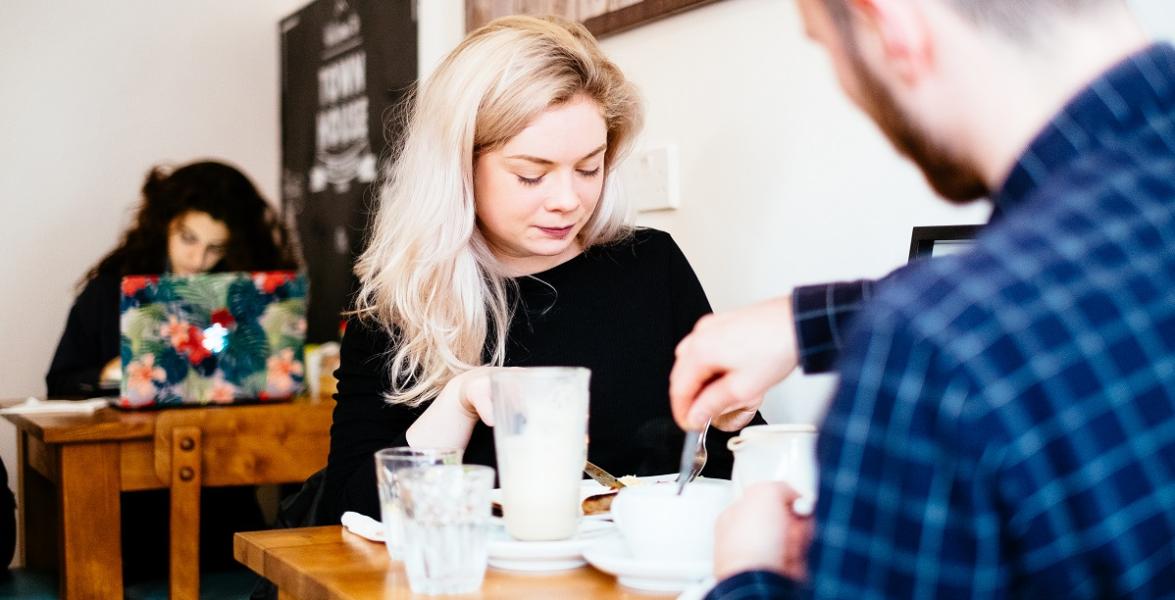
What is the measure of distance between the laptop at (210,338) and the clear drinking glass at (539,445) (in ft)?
4.88

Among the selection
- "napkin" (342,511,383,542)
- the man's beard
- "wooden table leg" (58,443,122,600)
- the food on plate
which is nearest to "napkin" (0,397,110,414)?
"wooden table leg" (58,443,122,600)

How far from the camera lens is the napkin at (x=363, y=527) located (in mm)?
1056

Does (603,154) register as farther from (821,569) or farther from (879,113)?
(821,569)

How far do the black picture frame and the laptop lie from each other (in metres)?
1.34

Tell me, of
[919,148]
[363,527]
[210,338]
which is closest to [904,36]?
[919,148]

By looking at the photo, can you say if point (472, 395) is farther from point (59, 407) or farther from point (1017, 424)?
point (59, 407)

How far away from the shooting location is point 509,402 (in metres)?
0.96

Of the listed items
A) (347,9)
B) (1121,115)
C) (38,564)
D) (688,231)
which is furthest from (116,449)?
(1121,115)

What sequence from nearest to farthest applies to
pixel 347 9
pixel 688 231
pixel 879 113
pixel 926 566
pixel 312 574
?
1. pixel 926 566
2. pixel 879 113
3. pixel 312 574
4. pixel 688 231
5. pixel 347 9

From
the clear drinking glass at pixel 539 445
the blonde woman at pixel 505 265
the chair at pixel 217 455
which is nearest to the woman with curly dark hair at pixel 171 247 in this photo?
the chair at pixel 217 455

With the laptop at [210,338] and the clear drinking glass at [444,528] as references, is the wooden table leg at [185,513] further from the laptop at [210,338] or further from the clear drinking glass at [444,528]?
the clear drinking glass at [444,528]

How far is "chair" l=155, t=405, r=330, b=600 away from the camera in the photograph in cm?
211

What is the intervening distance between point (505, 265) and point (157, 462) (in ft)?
2.94

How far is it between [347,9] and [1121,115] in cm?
314
